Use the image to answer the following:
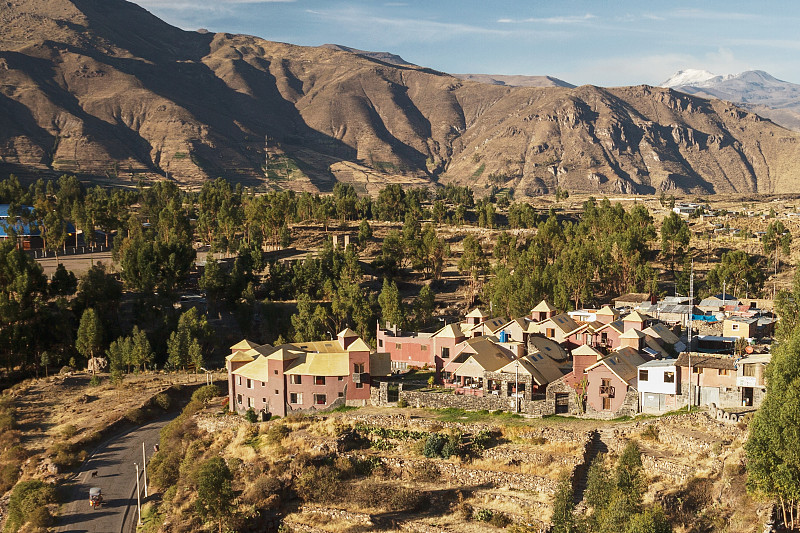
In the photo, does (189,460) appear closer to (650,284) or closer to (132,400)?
(132,400)

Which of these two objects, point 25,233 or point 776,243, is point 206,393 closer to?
point 25,233

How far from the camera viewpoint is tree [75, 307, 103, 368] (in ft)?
193

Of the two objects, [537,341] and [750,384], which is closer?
[750,384]

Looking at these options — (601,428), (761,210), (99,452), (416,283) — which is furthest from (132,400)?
(761,210)

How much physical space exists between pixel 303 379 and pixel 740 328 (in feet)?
97.7

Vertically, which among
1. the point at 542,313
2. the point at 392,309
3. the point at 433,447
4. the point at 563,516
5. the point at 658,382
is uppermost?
the point at 542,313

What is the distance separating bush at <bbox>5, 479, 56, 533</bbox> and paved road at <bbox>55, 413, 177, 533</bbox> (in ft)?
2.44

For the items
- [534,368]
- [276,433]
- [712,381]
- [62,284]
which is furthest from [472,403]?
[62,284]

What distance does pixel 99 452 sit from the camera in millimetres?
42625

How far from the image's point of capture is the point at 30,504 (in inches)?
1375

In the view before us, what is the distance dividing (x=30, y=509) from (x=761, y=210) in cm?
12123

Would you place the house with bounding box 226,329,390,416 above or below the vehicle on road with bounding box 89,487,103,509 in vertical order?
above

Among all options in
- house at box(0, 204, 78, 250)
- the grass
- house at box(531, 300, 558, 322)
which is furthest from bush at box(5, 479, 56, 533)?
house at box(0, 204, 78, 250)

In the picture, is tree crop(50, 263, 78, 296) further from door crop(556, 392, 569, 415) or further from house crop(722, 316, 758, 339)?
house crop(722, 316, 758, 339)
